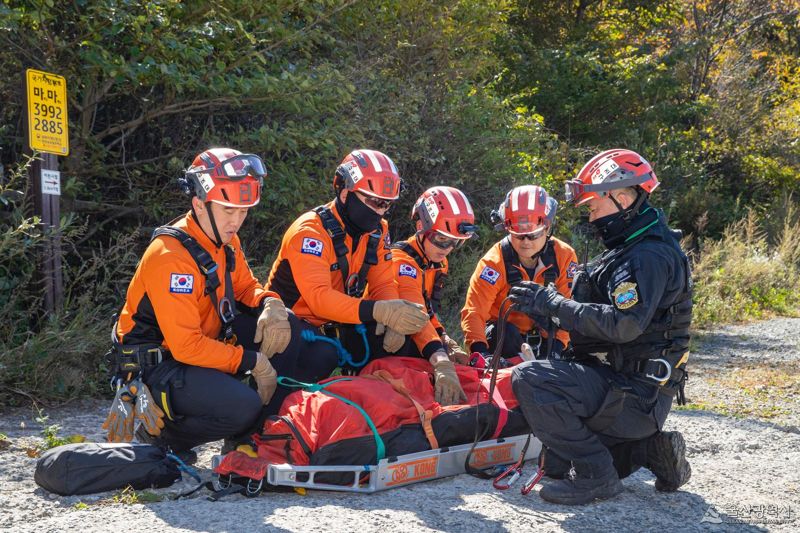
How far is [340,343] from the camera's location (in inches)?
223

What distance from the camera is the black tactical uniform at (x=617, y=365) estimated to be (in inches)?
169

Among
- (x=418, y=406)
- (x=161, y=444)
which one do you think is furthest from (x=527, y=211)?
(x=161, y=444)

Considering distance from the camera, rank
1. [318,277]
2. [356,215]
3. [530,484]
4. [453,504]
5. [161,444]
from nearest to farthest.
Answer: [453,504] → [530,484] → [161,444] → [318,277] → [356,215]

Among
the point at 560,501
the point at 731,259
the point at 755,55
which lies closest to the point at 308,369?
the point at 560,501

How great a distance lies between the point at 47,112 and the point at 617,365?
15.0 feet

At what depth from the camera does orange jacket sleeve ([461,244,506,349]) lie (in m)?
6.28

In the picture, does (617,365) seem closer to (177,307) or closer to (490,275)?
(490,275)

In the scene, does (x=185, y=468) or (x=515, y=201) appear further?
(x=515, y=201)

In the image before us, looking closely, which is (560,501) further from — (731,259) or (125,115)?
(731,259)

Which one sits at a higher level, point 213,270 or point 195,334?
point 213,270

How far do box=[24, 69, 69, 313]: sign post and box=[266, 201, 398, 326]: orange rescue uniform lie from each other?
1.96 m

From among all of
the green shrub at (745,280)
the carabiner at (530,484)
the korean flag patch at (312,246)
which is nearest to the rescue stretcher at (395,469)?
the carabiner at (530,484)

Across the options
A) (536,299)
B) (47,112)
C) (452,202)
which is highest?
(47,112)

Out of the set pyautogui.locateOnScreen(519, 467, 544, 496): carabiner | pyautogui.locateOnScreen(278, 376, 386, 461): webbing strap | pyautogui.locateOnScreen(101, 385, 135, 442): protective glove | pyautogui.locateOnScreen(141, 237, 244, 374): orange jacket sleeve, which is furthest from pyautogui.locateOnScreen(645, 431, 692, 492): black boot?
pyautogui.locateOnScreen(101, 385, 135, 442): protective glove
